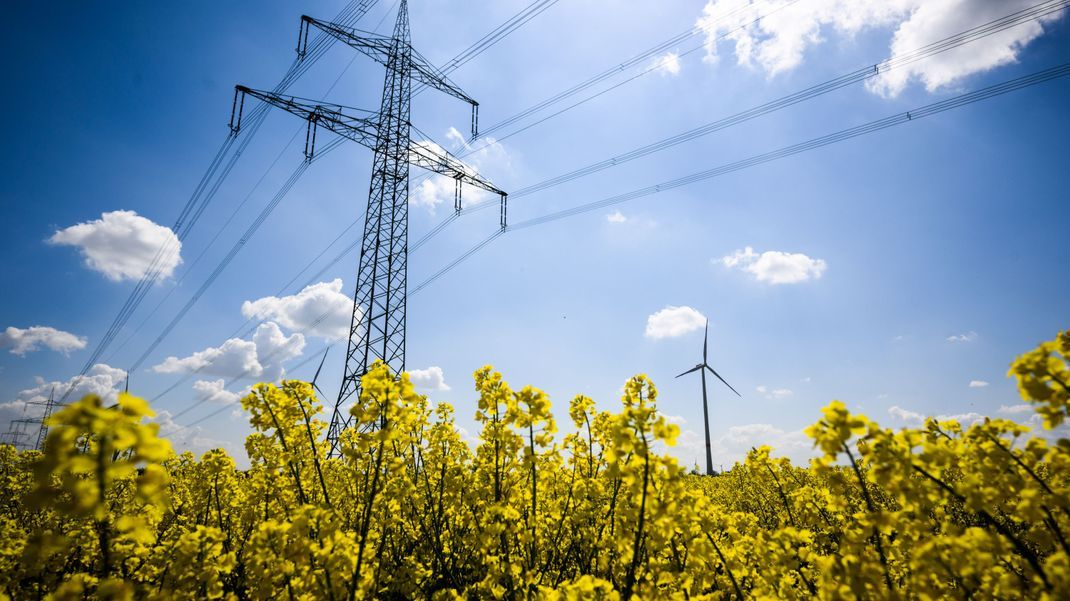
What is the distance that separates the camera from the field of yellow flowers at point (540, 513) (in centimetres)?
239

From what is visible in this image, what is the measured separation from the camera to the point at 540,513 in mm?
5883

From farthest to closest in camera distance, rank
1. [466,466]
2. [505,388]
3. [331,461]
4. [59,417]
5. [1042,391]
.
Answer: [331,461]
[466,466]
[505,388]
[1042,391]
[59,417]

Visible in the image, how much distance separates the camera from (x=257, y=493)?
6027 mm

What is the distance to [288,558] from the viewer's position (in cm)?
330

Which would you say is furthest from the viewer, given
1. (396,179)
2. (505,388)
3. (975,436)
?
(396,179)

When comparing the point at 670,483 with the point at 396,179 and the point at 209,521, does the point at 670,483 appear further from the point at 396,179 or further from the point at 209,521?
the point at 396,179

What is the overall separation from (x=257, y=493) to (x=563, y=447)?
4484 millimetres

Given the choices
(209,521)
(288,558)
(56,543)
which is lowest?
(209,521)

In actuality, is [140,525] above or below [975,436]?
below

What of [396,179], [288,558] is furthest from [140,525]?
[396,179]

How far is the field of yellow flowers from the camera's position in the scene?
7.84 feet

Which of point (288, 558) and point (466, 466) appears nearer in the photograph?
point (288, 558)

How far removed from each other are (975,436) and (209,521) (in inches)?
419

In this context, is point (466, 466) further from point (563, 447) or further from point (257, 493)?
point (257, 493)
